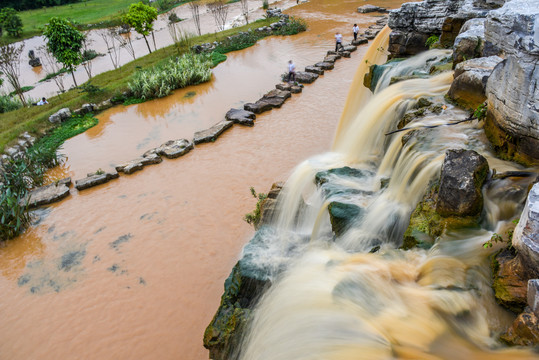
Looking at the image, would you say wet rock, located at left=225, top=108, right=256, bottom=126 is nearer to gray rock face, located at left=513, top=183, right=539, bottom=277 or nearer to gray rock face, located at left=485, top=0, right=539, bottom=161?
gray rock face, located at left=485, top=0, right=539, bottom=161

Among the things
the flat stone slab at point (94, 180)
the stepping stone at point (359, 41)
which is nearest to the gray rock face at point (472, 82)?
the flat stone slab at point (94, 180)

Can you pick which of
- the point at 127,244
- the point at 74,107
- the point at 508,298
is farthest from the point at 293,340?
the point at 74,107

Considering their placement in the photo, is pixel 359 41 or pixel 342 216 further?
pixel 359 41

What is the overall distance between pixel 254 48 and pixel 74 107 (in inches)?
422

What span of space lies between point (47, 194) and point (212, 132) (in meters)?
5.20

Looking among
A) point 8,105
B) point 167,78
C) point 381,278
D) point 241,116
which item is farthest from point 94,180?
point 8,105

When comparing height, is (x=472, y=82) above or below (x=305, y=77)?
above

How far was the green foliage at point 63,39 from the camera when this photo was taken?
16.7 metres

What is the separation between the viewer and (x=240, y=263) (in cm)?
562

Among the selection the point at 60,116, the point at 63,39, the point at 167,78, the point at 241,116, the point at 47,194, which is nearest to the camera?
the point at 47,194

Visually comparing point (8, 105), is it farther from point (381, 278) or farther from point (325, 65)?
point (381, 278)

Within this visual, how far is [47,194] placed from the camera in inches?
401

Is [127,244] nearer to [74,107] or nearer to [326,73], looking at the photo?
[74,107]

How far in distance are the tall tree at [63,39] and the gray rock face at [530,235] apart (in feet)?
63.4
